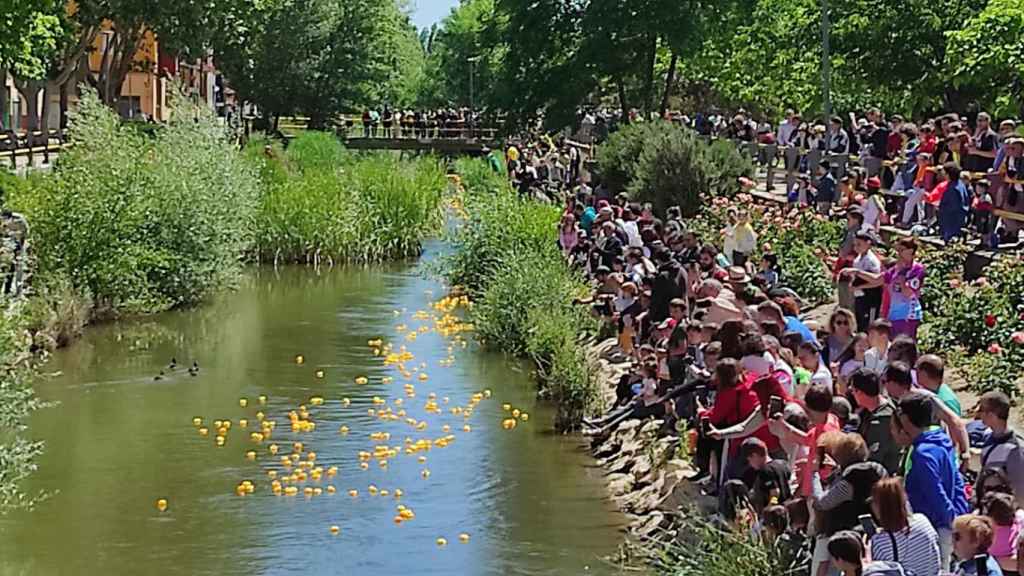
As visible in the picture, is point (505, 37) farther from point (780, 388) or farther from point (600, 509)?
point (780, 388)

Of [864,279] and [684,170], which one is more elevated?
[684,170]

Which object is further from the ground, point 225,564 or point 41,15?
point 41,15

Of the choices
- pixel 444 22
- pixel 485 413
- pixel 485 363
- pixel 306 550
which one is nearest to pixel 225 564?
pixel 306 550

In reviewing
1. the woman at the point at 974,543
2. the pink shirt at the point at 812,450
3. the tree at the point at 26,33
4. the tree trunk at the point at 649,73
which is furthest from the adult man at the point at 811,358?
the tree trunk at the point at 649,73

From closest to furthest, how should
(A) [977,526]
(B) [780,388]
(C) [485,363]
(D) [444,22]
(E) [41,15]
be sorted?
(A) [977,526] → (B) [780,388] → (C) [485,363] → (E) [41,15] → (D) [444,22]

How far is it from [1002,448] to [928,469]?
740 millimetres

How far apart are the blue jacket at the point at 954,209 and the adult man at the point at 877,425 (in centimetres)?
1145

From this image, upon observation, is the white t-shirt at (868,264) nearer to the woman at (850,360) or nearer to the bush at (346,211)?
the woman at (850,360)

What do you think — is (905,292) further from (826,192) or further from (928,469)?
(826,192)

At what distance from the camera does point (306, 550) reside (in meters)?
15.3

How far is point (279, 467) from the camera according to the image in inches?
737

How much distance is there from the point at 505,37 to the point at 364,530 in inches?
1616

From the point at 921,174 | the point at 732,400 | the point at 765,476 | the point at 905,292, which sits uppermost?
the point at 921,174

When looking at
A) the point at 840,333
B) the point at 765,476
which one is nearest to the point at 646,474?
the point at 840,333
